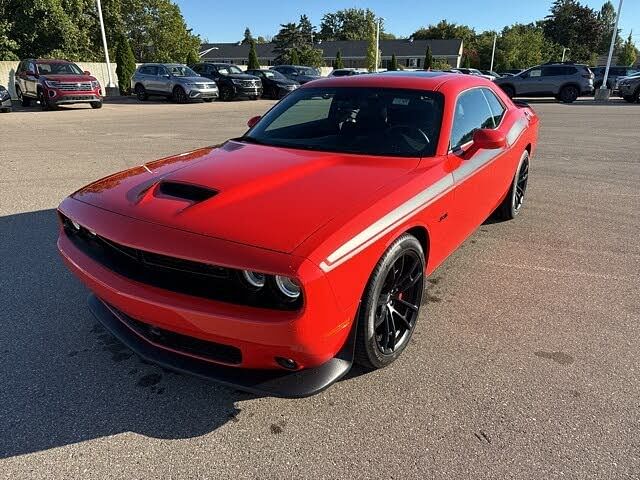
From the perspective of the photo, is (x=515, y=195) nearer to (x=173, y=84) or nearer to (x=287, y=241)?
(x=287, y=241)

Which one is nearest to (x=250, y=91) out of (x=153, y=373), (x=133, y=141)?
(x=133, y=141)

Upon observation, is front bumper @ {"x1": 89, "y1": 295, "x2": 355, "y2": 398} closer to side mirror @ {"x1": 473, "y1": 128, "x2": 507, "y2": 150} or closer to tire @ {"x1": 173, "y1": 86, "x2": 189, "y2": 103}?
side mirror @ {"x1": 473, "y1": 128, "x2": 507, "y2": 150}

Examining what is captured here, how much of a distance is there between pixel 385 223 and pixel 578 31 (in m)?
90.3

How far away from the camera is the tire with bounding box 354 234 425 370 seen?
2277 mm

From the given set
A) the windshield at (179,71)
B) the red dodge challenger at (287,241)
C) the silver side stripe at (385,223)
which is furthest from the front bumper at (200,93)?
the silver side stripe at (385,223)

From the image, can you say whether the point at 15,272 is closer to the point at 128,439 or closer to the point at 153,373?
the point at 153,373

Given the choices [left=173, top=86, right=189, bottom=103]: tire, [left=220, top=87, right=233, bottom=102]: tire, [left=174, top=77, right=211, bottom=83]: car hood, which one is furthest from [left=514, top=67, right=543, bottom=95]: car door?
[left=173, top=86, right=189, bottom=103]: tire

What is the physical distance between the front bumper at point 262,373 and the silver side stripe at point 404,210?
47 centimetres

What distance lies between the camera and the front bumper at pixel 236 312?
1920 millimetres

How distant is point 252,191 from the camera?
247cm

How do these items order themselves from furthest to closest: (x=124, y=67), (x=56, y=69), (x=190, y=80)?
1. (x=124, y=67)
2. (x=190, y=80)
3. (x=56, y=69)

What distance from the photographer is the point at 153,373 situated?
2.65m

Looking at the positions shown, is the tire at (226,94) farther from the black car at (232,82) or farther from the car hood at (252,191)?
the car hood at (252,191)

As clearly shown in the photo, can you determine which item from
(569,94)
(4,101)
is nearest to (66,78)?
(4,101)
